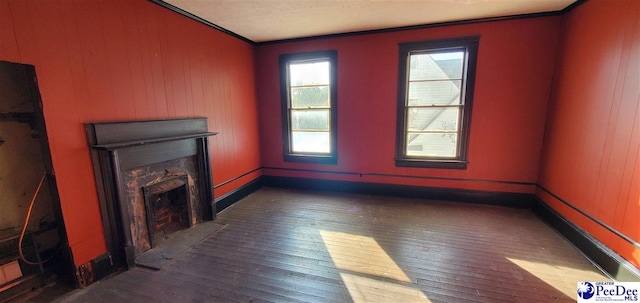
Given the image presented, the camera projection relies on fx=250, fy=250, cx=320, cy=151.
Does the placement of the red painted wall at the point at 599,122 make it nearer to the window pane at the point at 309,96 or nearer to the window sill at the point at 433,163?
the window sill at the point at 433,163

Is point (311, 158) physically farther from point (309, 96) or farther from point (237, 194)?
point (237, 194)

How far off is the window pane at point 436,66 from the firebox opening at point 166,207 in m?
3.49

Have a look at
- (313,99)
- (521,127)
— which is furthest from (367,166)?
(521,127)

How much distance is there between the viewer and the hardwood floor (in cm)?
199

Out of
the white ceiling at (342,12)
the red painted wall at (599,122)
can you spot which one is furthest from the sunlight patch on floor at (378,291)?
the white ceiling at (342,12)

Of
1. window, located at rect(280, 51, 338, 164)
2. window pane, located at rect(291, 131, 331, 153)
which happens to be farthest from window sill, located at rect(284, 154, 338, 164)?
window pane, located at rect(291, 131, 331, 153)

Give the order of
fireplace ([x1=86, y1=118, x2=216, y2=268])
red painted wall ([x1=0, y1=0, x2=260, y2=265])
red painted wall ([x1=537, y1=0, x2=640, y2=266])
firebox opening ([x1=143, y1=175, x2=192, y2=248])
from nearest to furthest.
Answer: red painted wall ([x1=0, y1=0, x2=260, y2=265]) < red painted wall ([x1=537, y1=0, x2=640, y2=266]) < fireplace ([x1=86, y1=118, x2=216, y2=268]) < firebox opening ([x1=143, y1=175, x2=192, y2=248])

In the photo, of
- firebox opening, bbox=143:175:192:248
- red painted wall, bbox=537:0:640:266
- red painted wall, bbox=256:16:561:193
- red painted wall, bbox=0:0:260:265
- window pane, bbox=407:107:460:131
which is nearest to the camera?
red painted wall, bbox=0:0:260:265

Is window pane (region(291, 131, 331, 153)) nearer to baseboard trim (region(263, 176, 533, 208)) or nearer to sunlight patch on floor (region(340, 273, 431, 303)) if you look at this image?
baseboard trim (region(263, 176, 533, 208))

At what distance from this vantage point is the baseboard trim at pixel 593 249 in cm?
199

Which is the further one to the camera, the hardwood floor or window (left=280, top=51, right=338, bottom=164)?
window (left=280, top=51, right=338, bottom=164)

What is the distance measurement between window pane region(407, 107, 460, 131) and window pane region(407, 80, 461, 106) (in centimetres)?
10

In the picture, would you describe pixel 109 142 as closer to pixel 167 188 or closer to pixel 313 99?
pixel 167 188

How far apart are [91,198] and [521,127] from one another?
194 inches
